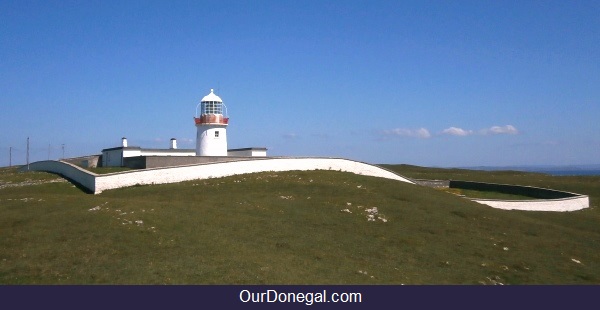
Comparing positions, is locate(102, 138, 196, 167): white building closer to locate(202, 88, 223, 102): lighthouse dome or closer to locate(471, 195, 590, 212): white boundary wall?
locate(202, 88, 223, 102): lighthouse dome

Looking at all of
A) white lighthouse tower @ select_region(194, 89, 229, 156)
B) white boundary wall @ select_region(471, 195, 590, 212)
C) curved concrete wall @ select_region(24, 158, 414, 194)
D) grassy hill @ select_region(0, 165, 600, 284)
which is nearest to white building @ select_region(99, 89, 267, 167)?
white lighthouse tower @ select_region(194, 89, 229, 156)

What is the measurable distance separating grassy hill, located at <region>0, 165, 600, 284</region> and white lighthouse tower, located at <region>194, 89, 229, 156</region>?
1778cm

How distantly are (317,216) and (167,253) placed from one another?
11.5 metres

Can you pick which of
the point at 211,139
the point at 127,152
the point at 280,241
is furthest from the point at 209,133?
the point at 280,241

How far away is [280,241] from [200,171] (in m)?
20.9

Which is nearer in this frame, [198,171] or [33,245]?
[33,245]

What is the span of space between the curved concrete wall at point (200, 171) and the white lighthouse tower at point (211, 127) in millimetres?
9871

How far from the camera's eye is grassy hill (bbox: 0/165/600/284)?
19.0 metres

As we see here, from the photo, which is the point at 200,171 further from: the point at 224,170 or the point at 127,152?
the point at 127,152

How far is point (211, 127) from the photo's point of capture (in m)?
55.8

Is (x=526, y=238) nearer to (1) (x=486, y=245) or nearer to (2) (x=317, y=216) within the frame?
(1) (x=486, y=245)

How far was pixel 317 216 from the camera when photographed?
98.8 ft

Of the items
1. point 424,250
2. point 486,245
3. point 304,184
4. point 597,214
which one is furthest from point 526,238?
point 597,214

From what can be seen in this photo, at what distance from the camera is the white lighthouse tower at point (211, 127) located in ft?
181
